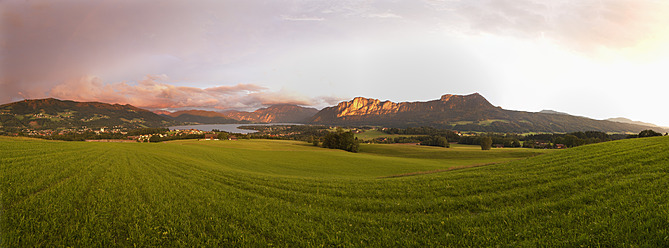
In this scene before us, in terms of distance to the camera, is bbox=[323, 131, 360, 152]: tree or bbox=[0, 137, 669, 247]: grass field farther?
bbox=[323, 131, 360, 152]: tree

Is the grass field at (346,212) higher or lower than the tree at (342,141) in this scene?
higher

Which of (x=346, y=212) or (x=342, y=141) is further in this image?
(x=342, y=141)

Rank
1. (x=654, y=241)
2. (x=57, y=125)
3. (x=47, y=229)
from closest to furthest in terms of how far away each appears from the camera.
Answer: (x=654, y=241)
(x=47, y=229)
(x=57, y=125)

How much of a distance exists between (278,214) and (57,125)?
279042 millimetres

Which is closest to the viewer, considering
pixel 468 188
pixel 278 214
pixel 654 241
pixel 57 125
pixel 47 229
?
pixel 654 241

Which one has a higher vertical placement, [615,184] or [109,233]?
[615,184]

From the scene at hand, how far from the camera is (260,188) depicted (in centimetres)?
1204

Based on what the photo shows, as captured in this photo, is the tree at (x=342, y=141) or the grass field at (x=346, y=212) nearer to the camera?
the grass field at (x=346, y=212)

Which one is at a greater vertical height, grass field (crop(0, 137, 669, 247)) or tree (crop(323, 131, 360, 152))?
grass field (crop(0, 137, 669, 247))

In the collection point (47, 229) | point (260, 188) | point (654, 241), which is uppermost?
point (654, 241)

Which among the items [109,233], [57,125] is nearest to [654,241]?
[109,233]

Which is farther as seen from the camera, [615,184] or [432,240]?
[615,184]

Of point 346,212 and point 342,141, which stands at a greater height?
point 346,212

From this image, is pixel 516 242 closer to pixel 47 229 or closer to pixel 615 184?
pixel 615 184
